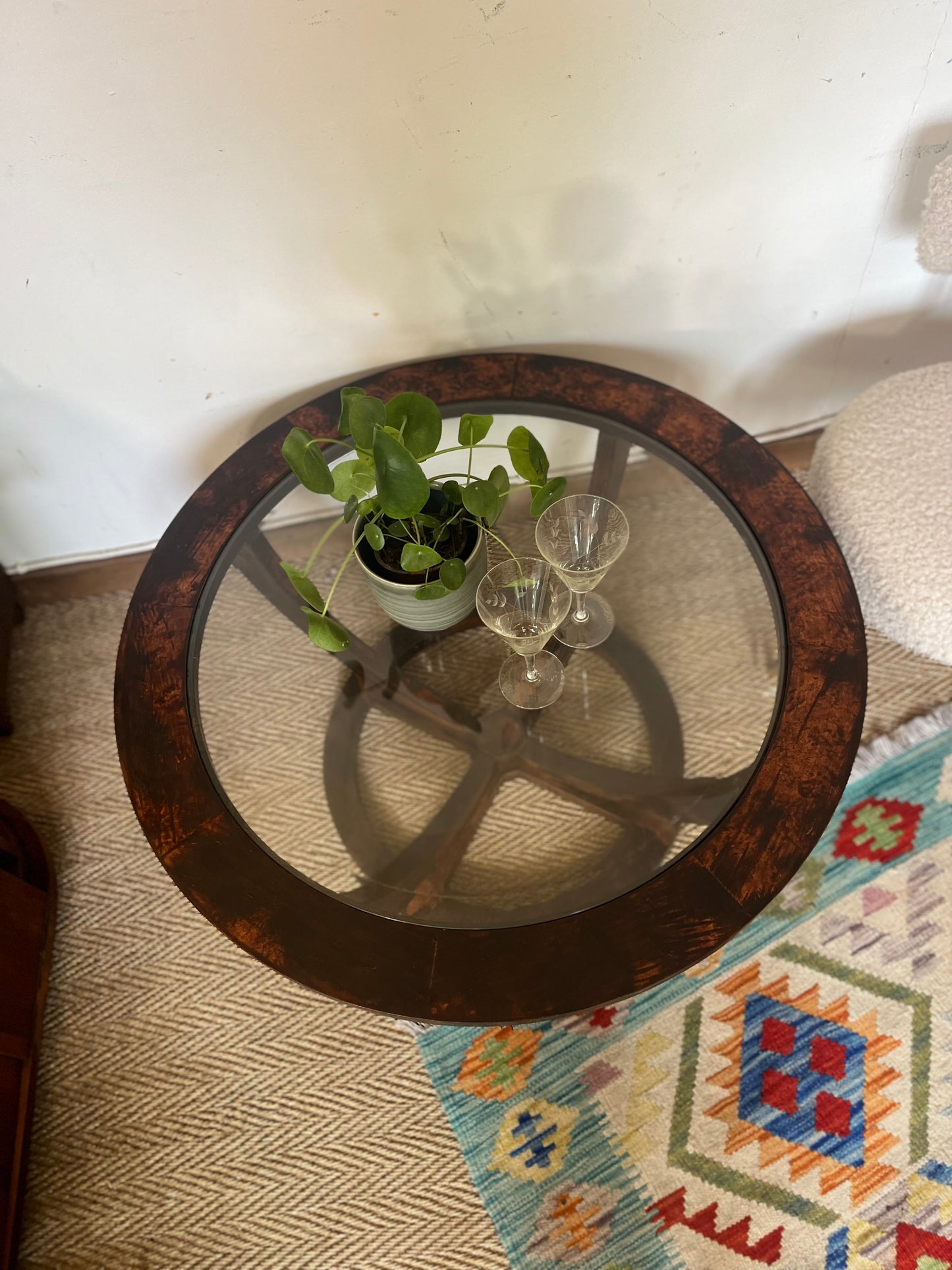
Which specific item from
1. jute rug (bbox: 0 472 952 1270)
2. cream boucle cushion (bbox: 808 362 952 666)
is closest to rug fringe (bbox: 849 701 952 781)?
jute rug (bbox: 0 472 952 1270)

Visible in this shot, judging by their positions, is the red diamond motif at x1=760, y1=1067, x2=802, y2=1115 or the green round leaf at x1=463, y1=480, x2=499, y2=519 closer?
the green round leaf at x1=463, y1=480, x2=499, y2=519

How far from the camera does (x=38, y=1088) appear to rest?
3.30 feet

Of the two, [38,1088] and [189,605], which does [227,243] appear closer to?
[189,605]

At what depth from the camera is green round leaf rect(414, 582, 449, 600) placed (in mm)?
655

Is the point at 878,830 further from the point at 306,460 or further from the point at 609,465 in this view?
the point at 306,460

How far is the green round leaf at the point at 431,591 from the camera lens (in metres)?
0.65

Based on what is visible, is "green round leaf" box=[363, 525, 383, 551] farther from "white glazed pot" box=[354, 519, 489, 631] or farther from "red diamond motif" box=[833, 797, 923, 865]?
"red diamond motif" box=[833, 797, 923, 865]

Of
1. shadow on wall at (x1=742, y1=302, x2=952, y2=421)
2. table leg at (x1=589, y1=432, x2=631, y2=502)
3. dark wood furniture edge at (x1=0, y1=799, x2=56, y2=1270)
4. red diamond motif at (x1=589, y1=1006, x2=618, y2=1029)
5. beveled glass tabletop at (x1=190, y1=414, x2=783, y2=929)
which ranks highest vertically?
shadow on wall at (x1=742, y1=302, x2=952, y2=421)

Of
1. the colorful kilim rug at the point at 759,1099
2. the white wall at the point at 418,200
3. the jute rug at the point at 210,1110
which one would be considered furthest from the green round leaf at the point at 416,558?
the colorful kilim rug at the point at 759,1099

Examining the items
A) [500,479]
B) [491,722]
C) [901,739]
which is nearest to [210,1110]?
[491,722]

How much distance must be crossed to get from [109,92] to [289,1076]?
1093mm

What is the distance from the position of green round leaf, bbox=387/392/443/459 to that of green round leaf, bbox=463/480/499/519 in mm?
47

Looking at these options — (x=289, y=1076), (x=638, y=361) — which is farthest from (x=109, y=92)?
(x=289, y=1076)

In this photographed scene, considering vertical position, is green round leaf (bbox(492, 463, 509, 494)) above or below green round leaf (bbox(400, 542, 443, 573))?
above
